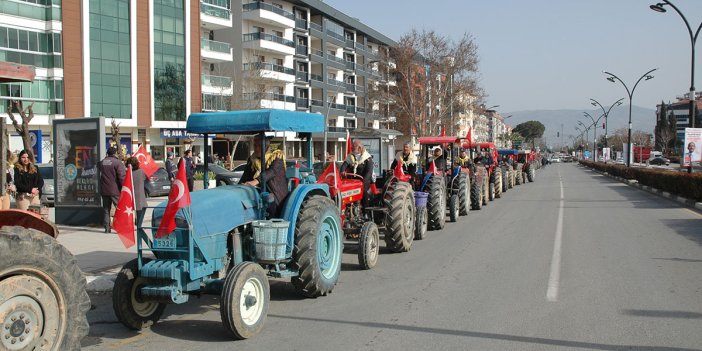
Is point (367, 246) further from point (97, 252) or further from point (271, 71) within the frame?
point (271, 71)

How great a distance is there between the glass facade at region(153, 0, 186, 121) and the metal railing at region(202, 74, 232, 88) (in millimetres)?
2325

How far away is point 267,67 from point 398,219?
41.7m

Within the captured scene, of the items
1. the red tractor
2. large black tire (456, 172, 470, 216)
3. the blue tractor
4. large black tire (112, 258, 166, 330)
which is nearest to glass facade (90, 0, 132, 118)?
large black tire (456, 172, 470, 216)

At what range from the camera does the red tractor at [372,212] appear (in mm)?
9125

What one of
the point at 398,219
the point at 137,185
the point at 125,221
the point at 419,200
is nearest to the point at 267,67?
the point at 137,185

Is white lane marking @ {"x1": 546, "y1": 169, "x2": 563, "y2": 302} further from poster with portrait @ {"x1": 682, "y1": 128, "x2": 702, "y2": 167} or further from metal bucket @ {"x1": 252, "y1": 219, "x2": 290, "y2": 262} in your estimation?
poster with portrait @ {"x1": 682, "y1": 128, "x2": 702, "y2": 167}

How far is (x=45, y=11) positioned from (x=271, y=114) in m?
34.2

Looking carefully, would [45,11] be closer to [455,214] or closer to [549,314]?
[455,214]

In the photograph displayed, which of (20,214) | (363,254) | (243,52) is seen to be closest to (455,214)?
(363,254)

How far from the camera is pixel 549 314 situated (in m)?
6.45

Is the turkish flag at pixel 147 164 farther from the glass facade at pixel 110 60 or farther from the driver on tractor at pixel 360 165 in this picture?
the glass facade at pixel 110 60

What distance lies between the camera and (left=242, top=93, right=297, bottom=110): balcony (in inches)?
1601

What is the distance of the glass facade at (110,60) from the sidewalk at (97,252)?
84.9 feet

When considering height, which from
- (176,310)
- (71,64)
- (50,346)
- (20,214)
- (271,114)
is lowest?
(176,310)
